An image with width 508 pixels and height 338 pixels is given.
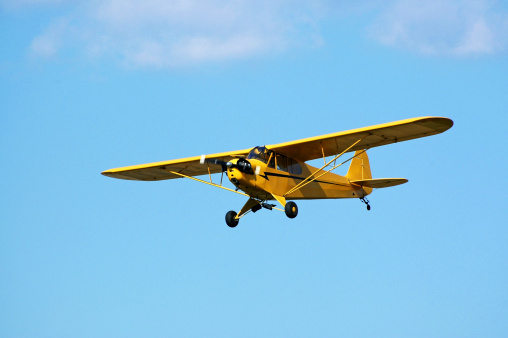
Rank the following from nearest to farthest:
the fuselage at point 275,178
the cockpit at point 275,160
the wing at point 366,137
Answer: the wing at point 366,137
the fuselage at point 275,178
the cockpit at point 275,160

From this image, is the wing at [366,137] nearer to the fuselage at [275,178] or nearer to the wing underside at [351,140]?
the wing underside at [351,140]

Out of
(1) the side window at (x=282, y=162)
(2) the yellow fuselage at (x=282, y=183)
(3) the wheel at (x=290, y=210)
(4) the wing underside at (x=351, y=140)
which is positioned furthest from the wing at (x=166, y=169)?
(3) the wheel at (x=290, y=210)

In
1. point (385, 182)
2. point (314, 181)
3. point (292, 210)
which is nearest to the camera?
point (292, 210)

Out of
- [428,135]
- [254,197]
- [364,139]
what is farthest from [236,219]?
[428,135]

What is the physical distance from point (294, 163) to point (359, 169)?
5.51 metres

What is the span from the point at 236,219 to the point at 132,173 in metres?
5.97

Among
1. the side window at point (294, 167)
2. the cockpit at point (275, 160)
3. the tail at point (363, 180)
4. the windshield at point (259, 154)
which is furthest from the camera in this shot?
the tail at point (363, 180)

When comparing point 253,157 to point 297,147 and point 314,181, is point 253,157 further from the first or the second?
point 314,181

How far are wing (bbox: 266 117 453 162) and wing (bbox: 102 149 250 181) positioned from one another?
2154 millimetres

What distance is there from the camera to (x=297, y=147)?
23922 millimetres

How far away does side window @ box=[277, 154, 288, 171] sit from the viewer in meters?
23.9

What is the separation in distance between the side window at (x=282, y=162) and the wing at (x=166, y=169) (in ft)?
5.49

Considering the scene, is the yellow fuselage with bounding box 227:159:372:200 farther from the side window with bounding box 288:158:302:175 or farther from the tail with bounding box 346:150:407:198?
the tail with bounding box 346:150:407:198

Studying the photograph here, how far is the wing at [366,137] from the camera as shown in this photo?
22.3 metres
